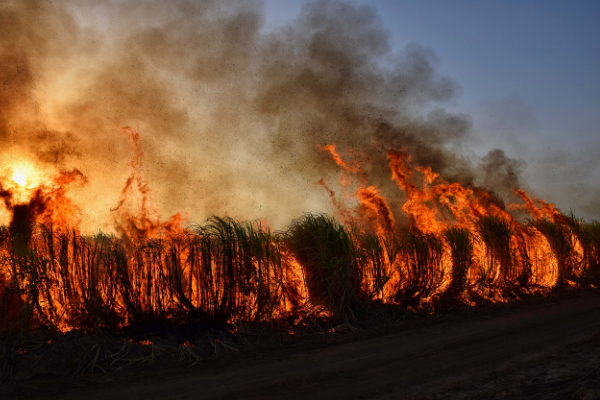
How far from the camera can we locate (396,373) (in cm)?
577

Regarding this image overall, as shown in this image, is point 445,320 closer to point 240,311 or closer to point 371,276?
point 371,276

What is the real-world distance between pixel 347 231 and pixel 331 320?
190 centimetres

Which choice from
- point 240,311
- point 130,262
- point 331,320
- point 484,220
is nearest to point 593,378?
point 331,320

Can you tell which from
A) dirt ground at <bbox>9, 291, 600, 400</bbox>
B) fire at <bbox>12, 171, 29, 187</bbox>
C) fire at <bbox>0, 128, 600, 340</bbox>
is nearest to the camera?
dirt ground at <bbox>9, 291, 600, 400</bbox>

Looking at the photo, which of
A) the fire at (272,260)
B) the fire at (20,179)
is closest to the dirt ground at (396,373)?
the fire at (272,260)

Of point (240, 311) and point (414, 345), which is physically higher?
point (240, 311)

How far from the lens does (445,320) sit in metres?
9.16

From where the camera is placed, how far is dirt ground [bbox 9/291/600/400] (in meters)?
5.02

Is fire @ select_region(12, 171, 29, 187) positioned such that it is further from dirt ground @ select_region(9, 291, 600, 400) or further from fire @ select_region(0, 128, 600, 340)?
dirt ground @ select_region(9, 291, 600, 400)

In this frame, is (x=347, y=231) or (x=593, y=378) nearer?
(x=593, y=378)

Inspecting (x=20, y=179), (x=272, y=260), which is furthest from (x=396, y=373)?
(x=20, y=179)

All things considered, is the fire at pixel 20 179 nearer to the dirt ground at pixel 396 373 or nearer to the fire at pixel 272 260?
the fire at pixel 272 260

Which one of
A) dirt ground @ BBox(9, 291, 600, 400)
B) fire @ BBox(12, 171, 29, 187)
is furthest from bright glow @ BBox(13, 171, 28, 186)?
dirt ground @ BBox(9, 291, 600, 400)

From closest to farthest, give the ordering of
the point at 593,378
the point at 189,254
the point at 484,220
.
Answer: the point at 593,378 < the point at 189,254 < the point at 484,220
